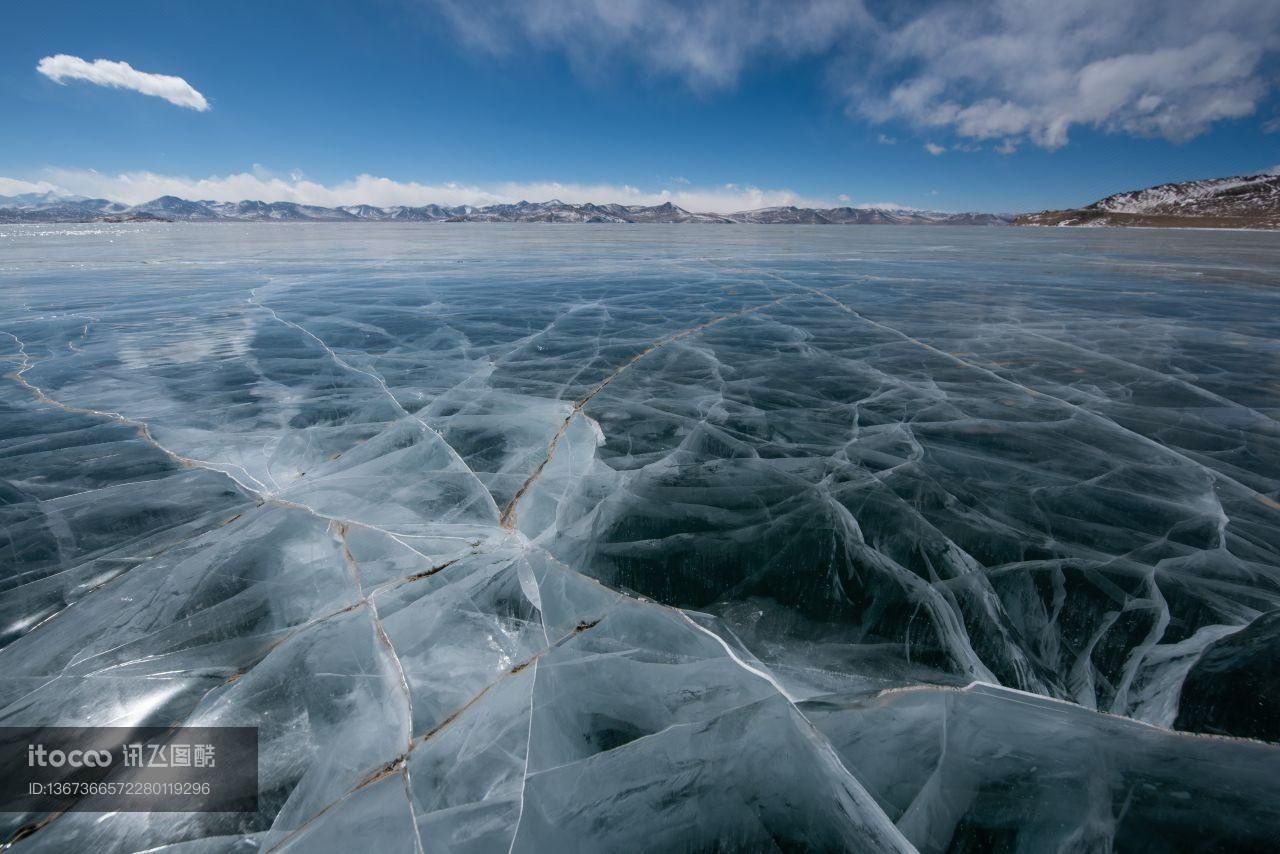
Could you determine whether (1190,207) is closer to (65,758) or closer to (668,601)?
(668,601)

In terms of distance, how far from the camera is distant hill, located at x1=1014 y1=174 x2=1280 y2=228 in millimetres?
96875

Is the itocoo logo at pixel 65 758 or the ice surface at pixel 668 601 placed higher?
the ice surface at pixel 668 601

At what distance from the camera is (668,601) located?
7.97ft

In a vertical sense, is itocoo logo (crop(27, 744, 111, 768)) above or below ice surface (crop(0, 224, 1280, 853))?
below

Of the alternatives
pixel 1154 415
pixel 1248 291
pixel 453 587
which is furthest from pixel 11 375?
pixel 1248 291

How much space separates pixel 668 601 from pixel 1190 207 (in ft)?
593

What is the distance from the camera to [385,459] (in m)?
3.77

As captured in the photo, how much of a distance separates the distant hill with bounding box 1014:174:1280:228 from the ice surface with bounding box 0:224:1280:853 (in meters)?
124

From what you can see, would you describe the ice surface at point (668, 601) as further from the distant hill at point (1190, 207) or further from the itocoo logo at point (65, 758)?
the distant hill at point (1190, 207)

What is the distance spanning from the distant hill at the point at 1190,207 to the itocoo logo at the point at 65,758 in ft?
421

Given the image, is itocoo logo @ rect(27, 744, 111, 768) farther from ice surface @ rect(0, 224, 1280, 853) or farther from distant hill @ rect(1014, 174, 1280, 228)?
distant hill @ rect(1014, 174, 1280, 228)

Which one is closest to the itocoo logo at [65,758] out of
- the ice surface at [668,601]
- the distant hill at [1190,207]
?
the ice surface at [668,601]

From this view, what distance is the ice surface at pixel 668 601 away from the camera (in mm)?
1611

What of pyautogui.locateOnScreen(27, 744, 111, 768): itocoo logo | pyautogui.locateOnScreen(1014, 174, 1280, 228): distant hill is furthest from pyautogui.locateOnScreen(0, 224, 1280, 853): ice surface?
pyautogui.locateOnScreen(1014, 174, 1280, 228): distant hill
